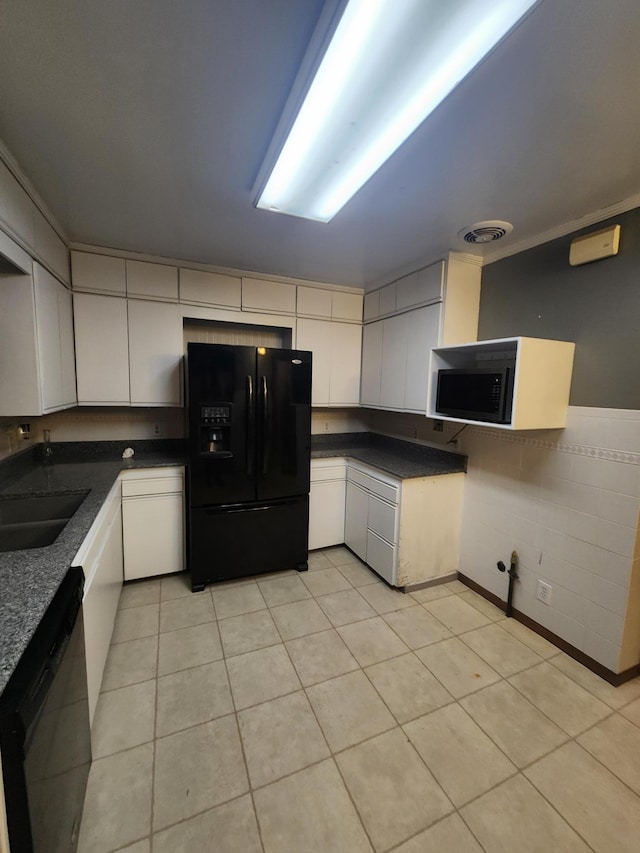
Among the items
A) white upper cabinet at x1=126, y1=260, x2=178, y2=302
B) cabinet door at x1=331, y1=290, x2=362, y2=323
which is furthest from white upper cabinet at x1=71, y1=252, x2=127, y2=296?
cabinet door at x1=331, y1=290, x2=362, y2=323

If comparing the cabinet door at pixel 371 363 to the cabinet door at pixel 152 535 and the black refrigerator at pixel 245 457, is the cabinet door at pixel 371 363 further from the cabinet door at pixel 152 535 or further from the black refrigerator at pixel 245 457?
the cabinet door at pixel 152 535

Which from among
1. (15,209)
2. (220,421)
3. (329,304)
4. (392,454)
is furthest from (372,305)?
(15,209)

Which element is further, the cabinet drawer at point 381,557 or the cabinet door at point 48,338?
the cabinet drawer at point 381,557

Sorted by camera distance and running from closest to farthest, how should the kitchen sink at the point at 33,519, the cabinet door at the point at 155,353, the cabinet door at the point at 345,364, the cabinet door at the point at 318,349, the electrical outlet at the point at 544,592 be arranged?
1. the kitchen sink at the point at 33,519
2. the electrical outlet at the point at 544,592
3. the cabinet door at the point at 155,353
4. the cabinet door at the point at 318,349
5. the cabinet door at the point at 345,364

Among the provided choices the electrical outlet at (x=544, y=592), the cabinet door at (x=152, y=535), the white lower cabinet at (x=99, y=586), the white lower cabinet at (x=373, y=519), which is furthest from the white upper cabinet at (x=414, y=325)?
the white lower cabinet at (x=99, y=586)

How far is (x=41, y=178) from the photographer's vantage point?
1.62 metres

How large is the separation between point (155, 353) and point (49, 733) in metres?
2.28

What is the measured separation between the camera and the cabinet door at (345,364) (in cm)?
324

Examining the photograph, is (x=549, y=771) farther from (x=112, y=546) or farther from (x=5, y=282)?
(x=5, y=282)

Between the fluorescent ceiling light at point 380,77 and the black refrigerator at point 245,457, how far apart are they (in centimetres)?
118

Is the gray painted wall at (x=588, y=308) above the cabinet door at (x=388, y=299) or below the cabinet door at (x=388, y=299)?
below

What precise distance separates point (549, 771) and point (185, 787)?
4.58 feet

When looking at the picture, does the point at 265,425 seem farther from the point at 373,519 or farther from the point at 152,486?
the point at 373,519

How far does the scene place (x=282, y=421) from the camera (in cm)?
256
